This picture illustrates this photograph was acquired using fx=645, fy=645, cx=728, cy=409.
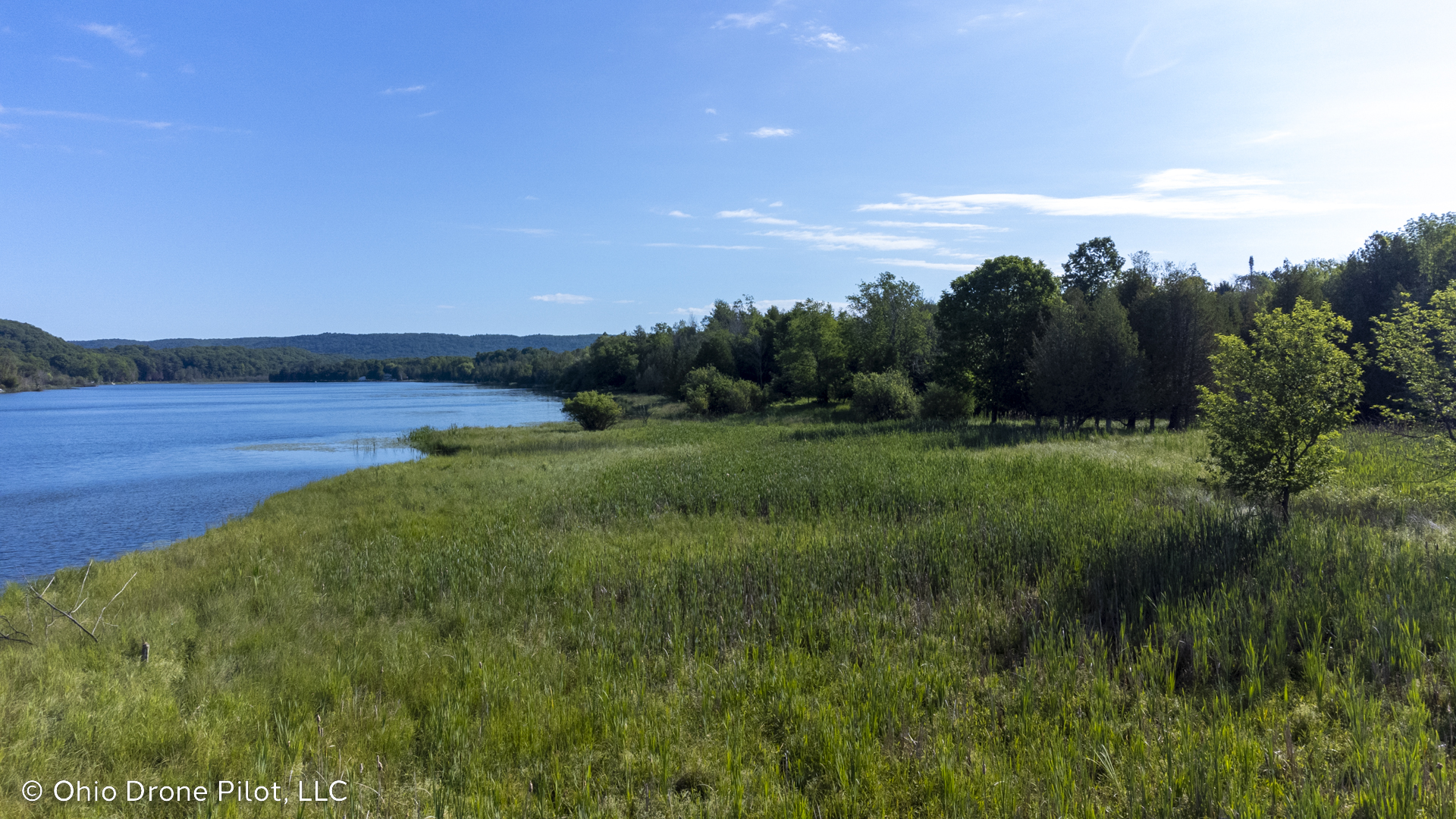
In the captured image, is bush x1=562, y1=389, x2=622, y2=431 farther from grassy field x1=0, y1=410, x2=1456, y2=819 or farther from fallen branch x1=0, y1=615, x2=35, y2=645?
fallen branch x1=0, y1=615, x2=35, y2=645

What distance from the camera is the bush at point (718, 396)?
65062mm

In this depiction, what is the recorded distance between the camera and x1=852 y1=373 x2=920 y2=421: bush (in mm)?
48156

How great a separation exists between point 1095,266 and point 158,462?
67.4m

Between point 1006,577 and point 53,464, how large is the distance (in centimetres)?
5173

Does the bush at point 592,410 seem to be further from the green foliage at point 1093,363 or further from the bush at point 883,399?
the green foliage at point 1093,363

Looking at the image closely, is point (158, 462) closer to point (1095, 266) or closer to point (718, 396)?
point (718, 396)

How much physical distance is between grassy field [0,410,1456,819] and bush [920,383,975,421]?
93.7 feet

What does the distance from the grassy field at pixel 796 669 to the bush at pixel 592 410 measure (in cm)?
3485

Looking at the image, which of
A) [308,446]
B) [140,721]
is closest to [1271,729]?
[140,721]

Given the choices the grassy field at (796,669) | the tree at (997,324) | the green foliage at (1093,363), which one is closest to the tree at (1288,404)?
the grassy field at (796,669)

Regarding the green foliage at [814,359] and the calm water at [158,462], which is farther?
the green foliage at [814,359]

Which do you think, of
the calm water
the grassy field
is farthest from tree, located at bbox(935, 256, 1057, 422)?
the calm water

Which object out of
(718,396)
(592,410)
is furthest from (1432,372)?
(718,396)

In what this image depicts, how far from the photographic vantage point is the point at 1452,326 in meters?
12.5
